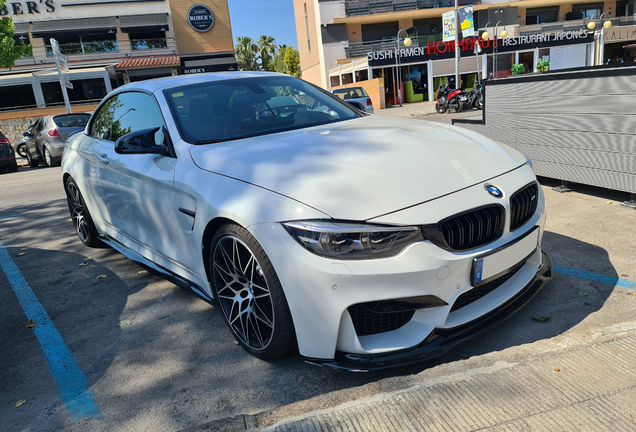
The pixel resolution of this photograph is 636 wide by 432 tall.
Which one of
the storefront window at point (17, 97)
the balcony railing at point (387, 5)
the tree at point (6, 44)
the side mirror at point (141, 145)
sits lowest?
the side mirror at point (141, 145)

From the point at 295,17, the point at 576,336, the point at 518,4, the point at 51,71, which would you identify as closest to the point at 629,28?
the point at 518,4

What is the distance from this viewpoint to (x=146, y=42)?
40.0 m

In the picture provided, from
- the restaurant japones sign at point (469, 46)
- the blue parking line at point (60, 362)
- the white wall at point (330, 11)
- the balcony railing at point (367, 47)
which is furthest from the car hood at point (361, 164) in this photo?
the white wall at point (330, 11)

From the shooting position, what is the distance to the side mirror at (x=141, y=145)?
10.5ft

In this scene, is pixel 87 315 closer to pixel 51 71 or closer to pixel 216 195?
pixel 216 195

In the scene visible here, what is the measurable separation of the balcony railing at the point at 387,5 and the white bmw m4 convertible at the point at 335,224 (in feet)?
142

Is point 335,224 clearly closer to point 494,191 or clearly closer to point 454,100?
point 494,191

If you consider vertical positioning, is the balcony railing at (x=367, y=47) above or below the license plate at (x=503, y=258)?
above

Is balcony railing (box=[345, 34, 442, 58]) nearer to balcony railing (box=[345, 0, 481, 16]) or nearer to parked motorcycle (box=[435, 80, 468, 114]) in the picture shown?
balcony railing (box=[345, 0, 481, 16])

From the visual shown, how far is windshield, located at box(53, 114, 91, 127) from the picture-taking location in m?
14.1

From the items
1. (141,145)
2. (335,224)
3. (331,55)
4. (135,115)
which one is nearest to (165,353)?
(141,145)

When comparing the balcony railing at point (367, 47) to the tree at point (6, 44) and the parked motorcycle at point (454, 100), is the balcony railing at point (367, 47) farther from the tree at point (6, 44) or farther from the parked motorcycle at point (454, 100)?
the tree at point (6, 44)

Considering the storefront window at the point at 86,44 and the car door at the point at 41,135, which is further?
the storefront window at the point at 86,44

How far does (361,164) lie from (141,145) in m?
1.58
